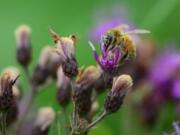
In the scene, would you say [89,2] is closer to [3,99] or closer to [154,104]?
[154,104]

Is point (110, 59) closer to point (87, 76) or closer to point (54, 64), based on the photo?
point (87, 76)

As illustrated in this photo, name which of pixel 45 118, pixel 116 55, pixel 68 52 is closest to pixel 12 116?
pixel 45 118

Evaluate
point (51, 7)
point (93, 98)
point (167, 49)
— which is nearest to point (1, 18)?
point (51, 7)

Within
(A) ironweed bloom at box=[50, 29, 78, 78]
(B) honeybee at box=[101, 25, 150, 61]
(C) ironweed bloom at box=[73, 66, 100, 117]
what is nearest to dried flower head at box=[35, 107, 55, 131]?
(C) ironweed bloom at box=[73, 66, 100, 117]

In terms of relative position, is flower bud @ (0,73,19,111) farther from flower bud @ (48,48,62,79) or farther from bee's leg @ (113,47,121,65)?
flower bud @ (48,48,62,79)

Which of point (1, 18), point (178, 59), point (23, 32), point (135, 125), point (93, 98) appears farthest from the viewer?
point (1, 18)

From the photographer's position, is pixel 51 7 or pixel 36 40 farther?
pixel 51 7

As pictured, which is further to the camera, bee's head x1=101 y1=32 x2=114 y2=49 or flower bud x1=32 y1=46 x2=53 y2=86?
flower bud x1=32 y1=46 x2=53 y2=86
